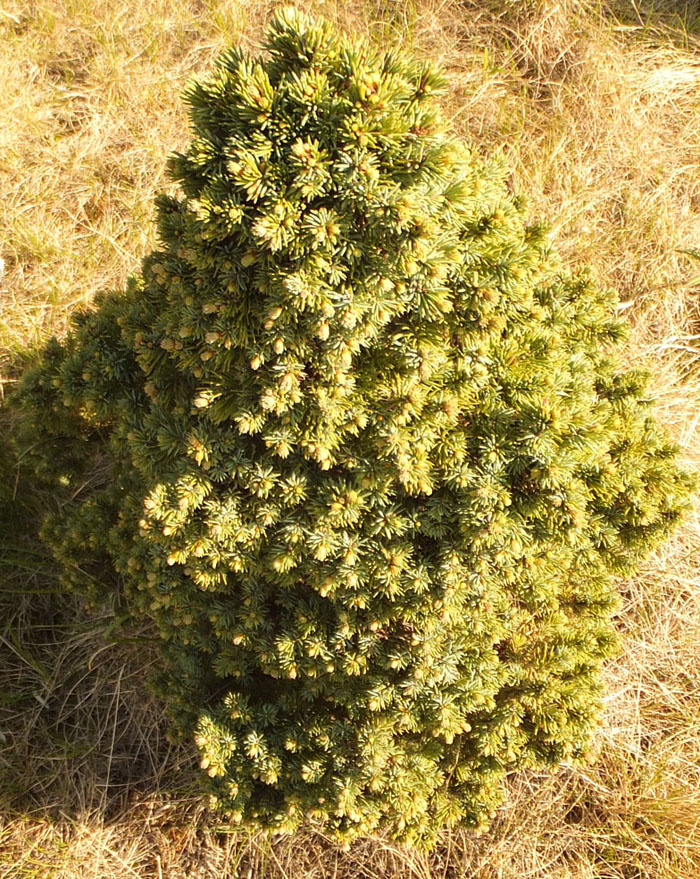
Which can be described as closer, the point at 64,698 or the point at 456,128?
the point at 64,698

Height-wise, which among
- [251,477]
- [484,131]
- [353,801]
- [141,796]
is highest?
[484,131]

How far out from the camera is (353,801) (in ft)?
7.53

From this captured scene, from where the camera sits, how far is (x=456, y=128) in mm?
4273

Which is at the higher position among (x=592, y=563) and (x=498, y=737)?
(x=592, y=563)

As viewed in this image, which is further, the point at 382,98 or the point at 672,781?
the point at 672,781

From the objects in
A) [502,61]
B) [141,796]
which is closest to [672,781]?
[141,796]

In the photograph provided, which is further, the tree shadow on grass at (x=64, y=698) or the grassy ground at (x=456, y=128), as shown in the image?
the tree shadow on grass at (x=64, y=698)

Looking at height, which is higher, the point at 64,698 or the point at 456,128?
the point at 456,128

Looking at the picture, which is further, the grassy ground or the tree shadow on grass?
the tree shadow on grass

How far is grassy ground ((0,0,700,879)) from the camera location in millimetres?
3102

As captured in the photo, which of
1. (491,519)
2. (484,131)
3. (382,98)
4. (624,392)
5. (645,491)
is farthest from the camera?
(484,131)

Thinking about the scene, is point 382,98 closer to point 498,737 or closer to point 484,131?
point 498,737

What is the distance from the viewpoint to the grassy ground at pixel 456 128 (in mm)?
3102

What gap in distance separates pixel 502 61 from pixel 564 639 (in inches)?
152
